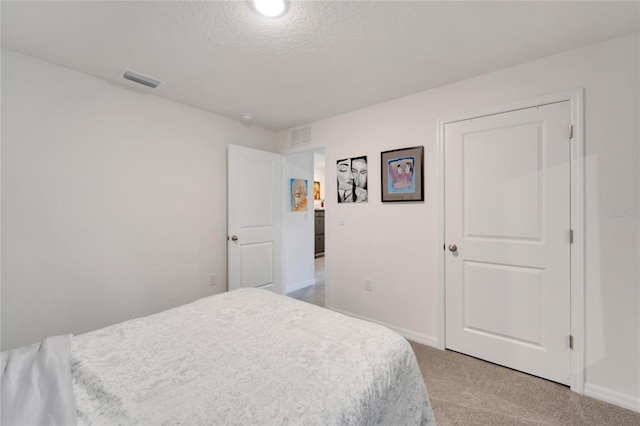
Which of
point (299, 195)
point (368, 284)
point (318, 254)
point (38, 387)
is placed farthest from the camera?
point (318, 254)

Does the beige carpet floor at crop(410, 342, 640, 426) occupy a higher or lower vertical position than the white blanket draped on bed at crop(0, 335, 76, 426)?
lower

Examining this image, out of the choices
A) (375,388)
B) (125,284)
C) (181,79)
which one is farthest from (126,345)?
(181,79)

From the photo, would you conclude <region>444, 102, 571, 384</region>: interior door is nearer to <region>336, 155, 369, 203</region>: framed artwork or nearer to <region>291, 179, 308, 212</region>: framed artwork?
<region>336, 155, 369, 203</region>: framed artwork

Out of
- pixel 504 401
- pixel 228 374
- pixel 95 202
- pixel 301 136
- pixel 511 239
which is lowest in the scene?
pixel 504 401

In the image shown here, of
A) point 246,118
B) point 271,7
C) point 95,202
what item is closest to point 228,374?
point 271,7

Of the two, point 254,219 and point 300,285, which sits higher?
point 254,219

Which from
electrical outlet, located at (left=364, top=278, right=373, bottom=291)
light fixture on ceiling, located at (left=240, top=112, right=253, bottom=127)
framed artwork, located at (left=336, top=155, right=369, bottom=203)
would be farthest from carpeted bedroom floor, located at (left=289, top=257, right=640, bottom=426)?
light fixture on ceiling, located at (left=240, top=112, right=253, bottom=127)

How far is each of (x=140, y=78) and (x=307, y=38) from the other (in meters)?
1.49

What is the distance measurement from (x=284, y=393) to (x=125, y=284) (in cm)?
221

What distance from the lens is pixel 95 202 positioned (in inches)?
89.3

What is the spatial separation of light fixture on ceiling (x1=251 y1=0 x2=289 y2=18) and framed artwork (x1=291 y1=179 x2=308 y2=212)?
2.69m

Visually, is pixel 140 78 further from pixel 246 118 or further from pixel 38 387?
pixel 38 387

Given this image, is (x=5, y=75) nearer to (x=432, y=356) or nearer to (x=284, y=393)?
(x=284, y=393)

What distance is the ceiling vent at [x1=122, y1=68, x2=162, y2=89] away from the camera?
7.11ft
